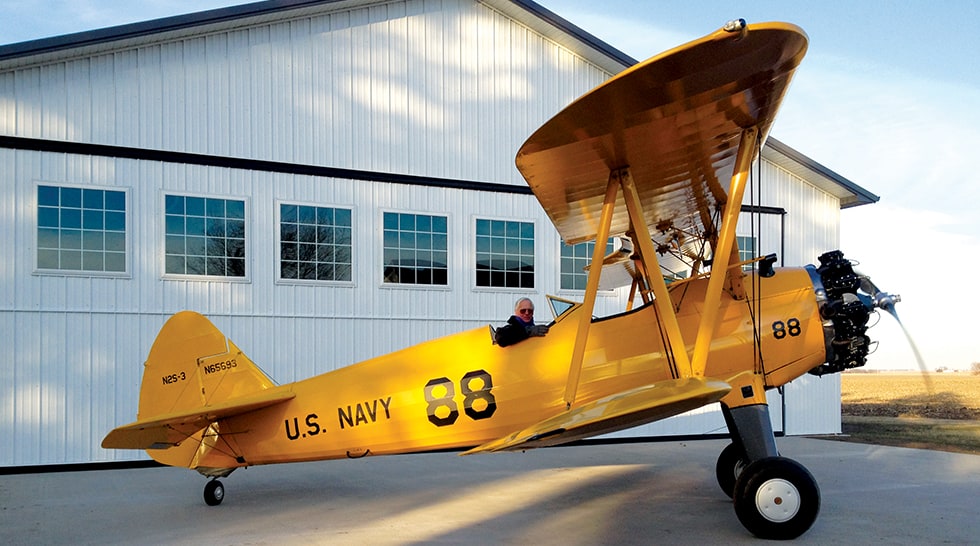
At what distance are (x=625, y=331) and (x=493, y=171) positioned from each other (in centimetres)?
747

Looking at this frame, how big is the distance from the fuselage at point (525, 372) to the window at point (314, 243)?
526 centimetres

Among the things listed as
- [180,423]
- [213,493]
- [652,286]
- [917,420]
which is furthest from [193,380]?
[917,420]

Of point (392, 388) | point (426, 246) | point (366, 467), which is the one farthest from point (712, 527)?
point (426, 246)

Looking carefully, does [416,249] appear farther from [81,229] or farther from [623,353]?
[623,353]

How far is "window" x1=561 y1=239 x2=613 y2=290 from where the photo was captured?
14.1 metres

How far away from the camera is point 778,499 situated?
5.97 m

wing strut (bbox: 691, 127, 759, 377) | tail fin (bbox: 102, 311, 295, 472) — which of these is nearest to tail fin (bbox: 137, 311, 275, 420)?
tail fin (bbox: 102, 311, 295, 472)

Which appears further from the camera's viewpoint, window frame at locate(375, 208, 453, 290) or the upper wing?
window frame at locate(375, 208, 453, 290)

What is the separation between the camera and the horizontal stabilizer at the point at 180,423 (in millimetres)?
6664

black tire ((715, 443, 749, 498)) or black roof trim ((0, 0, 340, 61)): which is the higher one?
black roof trim ((0, 0, 340, 61))

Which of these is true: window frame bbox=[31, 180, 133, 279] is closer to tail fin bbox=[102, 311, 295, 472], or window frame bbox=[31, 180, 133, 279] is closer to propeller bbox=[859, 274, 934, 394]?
tail fin bbox=[102, 311, 295, 472]

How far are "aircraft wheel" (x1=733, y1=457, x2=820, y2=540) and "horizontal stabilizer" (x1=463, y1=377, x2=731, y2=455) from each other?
115cm

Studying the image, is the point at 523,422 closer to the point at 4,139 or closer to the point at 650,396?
the point at 650,396

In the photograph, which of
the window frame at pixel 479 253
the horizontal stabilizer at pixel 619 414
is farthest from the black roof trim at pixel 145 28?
the horizontal stabilizer at pixel 619 414
